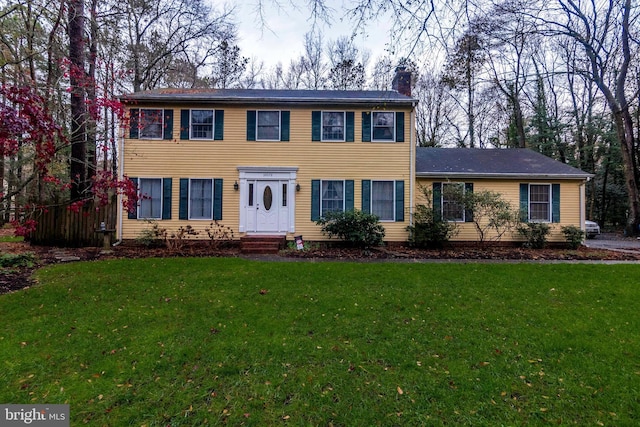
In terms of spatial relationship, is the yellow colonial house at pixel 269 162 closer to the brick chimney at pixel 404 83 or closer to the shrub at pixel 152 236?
the shrub at pixel 152 236

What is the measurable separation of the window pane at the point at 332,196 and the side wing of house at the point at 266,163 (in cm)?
4

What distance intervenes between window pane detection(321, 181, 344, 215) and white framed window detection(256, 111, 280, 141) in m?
2.56

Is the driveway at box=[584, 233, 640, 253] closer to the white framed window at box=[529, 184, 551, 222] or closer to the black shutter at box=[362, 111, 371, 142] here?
the white framed window at box=[529, 184, 551, 222]

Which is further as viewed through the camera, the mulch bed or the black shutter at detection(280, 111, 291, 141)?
the black shutter at detection(280, 111, 291, 141)

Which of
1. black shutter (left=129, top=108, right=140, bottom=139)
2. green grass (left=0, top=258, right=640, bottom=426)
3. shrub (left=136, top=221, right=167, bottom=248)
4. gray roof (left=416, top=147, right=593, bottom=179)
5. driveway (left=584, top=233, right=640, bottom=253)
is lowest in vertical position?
green grass (left=0, top=258, right=640, bottom=426)

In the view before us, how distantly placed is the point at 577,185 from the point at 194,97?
1465 centimetres

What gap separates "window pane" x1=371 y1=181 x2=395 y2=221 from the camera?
10844 millimetres

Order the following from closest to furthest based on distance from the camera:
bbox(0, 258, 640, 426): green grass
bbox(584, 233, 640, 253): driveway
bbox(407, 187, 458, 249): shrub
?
bbox(0, 258, 640, 426): green grass → bbox(407, 187, 458, 249): shrub → bbox(584, 233, 640, 253): driveway

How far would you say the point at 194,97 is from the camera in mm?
10289

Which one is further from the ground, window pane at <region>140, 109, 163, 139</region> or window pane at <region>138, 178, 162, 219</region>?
window pane at <region>140, 109, 163, 139</region>

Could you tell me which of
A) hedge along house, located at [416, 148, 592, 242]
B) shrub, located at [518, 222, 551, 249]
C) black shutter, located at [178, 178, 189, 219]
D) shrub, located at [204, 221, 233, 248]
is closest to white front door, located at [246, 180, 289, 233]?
shrub, located at [204, 221, 233, 248]

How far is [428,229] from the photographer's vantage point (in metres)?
10.1

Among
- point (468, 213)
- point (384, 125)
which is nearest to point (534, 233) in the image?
point (468, 213)

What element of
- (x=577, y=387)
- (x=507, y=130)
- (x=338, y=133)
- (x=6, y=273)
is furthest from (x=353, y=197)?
(x=507, y=130)
